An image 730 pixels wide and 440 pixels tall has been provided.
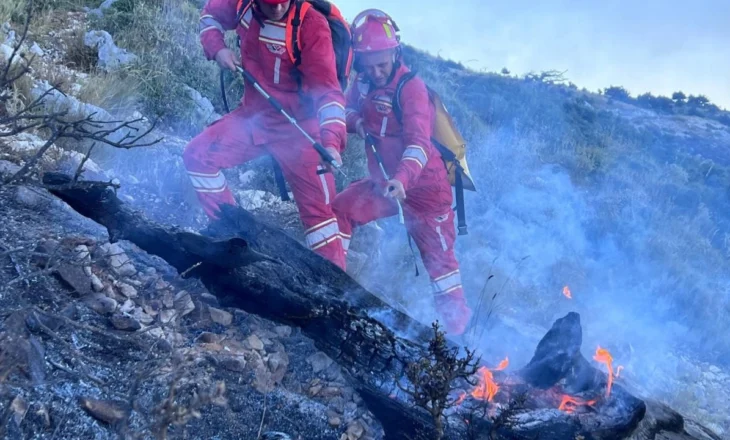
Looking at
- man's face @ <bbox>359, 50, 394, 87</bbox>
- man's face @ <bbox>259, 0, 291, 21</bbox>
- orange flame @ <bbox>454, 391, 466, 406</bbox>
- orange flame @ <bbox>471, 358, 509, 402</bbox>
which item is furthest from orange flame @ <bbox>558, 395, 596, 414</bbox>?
man's face @ <bbox>259, 0, 291, 21</bbox>

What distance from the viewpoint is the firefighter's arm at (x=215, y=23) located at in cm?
414

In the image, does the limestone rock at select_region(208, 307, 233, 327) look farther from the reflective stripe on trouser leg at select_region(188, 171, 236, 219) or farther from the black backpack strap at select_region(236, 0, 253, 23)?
the black backpack strap at select_region(236, 0, 253, 23)

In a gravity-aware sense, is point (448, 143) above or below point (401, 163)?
above

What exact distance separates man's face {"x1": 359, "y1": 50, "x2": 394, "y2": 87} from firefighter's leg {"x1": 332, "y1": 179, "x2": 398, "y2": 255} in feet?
2.92

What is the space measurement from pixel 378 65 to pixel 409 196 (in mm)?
1177

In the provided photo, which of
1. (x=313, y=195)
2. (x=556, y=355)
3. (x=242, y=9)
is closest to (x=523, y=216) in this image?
(x=313, y=195)

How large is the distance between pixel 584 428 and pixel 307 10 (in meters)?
3.24

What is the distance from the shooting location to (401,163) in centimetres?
438

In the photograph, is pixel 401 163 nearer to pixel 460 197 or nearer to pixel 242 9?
pixel 460 197

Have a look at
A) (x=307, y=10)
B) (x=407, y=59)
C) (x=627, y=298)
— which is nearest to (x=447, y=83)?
(x=407, y=59)

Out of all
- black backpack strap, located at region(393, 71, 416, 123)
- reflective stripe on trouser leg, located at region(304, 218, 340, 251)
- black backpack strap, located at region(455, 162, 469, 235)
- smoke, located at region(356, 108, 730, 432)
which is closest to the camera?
reflective stripe on trouser leg, located at region(304, 218, 340, 251)

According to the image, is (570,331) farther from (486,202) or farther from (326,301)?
(486,202)

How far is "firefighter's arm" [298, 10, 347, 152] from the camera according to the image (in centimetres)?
396

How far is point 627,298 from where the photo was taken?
24.8ft
